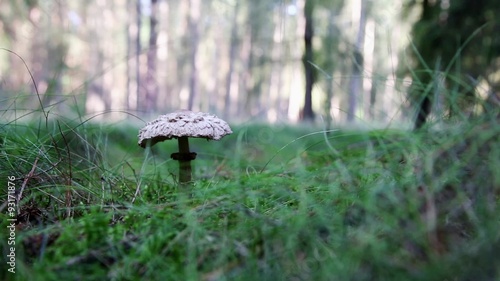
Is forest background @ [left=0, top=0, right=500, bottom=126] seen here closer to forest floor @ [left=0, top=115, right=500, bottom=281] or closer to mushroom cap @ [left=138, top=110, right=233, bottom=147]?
mushroom cap @ [left=138, top=110, right=233, bottom=147]

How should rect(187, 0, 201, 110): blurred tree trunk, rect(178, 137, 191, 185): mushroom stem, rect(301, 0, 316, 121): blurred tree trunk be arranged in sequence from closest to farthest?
1. rect(178, 137, 191, 185): mushroom stem
2. rect(301, 0, 316, 121): blurred tree trunk
3. rect(187, 0, 201, 110): blurred tree trunk

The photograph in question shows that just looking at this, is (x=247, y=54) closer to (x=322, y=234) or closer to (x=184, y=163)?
(x=184, y=163)

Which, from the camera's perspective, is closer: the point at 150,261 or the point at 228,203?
the point at 150,261

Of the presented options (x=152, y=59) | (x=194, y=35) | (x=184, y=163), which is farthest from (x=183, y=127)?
(x=194, y=35)

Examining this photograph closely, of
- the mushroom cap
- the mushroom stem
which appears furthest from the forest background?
the mushroom stem

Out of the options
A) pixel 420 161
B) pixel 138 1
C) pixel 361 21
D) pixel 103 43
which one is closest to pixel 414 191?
pixel 420 161

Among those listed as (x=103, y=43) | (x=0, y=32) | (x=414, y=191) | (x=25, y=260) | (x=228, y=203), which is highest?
(x=103, y=43)

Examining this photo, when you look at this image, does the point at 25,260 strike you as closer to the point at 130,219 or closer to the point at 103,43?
the point at 130,219
